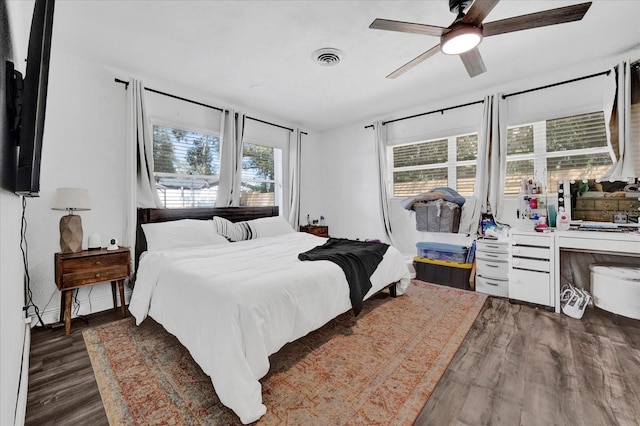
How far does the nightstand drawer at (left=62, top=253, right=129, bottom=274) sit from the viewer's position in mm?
2338

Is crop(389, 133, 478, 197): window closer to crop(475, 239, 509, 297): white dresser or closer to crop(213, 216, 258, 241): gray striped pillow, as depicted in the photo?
crop(475, 239, 509, 297): white dresser

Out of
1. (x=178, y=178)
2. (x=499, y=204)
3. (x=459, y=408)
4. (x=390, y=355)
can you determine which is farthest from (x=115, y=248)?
(x=499, y=204)

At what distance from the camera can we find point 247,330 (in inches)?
57.7

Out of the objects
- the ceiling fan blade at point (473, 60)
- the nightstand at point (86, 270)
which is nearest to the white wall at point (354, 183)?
the ceiling fan blade at point (473, 60)

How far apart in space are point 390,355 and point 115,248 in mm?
2716

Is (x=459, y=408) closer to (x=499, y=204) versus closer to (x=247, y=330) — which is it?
(x=247, y=330)

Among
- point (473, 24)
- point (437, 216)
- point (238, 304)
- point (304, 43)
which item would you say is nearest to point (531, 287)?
point (437, 216)

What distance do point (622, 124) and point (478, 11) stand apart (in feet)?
7.58

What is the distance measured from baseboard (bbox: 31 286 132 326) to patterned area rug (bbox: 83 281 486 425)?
533 millimetres

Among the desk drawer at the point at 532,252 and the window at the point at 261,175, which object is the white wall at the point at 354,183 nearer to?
the window at the point at 261,175

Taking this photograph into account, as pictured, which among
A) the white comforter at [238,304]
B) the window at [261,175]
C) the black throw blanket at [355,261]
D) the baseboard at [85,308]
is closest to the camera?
the white comforter at [238,304]

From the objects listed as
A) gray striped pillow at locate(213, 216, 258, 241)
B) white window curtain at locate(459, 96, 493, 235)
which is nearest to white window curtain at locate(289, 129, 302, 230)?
gray striped pillow at locate(213, 216, 258, 241)

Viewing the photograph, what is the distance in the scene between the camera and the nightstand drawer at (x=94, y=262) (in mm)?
2338

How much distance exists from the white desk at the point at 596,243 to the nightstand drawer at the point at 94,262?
4307 mm
